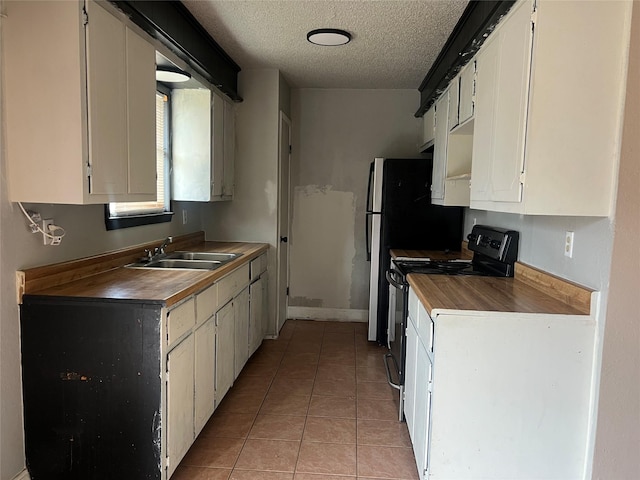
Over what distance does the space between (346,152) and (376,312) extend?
1.72 m

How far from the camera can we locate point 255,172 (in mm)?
4086

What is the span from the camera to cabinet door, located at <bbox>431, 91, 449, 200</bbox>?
3312 mm

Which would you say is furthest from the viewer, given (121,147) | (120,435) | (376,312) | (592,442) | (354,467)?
(376,312)

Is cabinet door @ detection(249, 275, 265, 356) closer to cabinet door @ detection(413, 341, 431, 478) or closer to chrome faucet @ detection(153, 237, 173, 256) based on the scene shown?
chrome faucet @ detection(153, 237, 173, 256)

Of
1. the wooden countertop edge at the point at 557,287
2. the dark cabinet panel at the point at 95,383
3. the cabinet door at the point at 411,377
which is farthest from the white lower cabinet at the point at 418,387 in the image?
the dark cabinet panel at the point at 95,383

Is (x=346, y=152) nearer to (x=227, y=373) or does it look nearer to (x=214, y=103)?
(x=214, y=103)

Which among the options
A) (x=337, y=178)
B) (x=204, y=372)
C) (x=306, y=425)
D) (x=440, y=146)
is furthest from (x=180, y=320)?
(x=337, y=178)

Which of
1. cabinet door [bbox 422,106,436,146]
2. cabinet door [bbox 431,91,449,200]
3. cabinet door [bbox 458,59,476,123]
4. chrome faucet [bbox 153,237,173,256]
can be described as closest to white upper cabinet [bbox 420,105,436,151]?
cabinet door [bbox 422,106,436,146]

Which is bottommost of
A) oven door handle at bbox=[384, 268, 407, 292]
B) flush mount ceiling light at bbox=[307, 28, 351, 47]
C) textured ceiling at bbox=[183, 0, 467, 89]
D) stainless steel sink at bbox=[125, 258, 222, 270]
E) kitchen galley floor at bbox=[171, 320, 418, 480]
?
kitchen galley floor at bbox=[171, 320, 418, 480]

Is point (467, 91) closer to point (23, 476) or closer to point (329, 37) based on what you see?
point (329, 37)

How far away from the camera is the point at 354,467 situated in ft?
7.50

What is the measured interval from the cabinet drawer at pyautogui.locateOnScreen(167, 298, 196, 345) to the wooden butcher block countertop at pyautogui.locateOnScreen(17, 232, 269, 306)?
0.06 metres

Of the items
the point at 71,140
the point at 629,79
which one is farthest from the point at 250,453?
the point at 629,79

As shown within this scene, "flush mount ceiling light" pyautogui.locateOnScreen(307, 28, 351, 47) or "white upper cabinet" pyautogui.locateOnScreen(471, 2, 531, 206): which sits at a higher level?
"flush mount ceiling light" pyautogui.locateOnScreen(307, 28, 351, 47)
